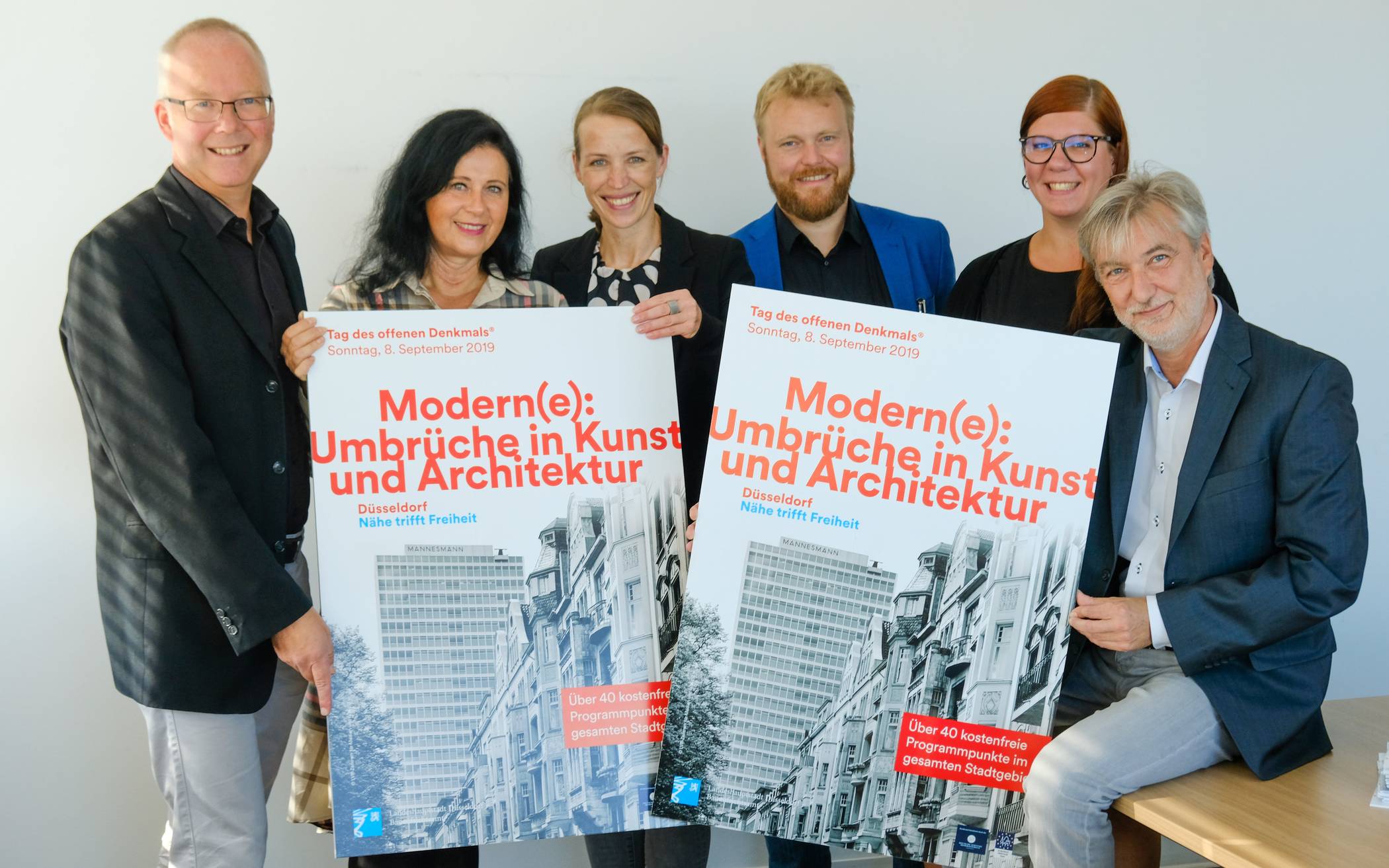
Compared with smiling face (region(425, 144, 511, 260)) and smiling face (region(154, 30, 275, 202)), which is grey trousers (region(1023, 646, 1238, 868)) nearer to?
smiling face (region(425, 144, 511, 260))

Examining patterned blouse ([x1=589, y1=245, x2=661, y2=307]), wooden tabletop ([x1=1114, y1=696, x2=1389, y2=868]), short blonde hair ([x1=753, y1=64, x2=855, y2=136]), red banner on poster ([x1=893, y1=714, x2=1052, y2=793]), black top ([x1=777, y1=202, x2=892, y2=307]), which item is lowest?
wooden tabletop ([x1=1114, y1=696, x2=1389, y2=868])

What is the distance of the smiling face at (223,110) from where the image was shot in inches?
82.0

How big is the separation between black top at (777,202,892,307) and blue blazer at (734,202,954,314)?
0.02 m

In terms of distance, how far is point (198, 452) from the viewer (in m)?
1.96

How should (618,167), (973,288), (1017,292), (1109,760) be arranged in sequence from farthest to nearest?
(973,288), (1017,292), (618,167), (1109,760)

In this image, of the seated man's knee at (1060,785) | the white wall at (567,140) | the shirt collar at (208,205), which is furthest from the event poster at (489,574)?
the white wall at (567,140)

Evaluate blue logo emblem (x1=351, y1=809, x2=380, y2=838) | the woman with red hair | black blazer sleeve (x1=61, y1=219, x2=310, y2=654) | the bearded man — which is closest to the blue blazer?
the bearded man

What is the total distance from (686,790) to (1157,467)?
1138 mm

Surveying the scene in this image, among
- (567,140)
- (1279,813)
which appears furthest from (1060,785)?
(567,140)

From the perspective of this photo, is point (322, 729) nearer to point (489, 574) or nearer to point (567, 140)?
point (489, 574)

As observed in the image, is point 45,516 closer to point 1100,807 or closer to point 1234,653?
point 1100,807

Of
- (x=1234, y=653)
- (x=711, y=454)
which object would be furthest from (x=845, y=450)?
(x=1234, y=653)

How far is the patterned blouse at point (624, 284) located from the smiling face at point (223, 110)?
817 millimetres

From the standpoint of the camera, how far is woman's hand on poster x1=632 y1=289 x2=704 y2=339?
2271 millimetres
